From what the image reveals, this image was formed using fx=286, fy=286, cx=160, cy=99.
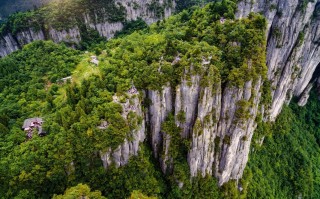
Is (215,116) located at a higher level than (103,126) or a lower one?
lower

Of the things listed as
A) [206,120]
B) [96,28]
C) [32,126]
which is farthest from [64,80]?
[96,28]

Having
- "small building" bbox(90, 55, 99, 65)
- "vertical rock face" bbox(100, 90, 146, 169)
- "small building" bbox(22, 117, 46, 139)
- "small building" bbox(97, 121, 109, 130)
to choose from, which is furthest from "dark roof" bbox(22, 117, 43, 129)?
"small building" bbox(90, 55, 99, 65)

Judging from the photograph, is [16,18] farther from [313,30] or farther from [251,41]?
[313,30]

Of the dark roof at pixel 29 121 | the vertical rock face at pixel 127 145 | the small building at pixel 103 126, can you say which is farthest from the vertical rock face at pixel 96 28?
the small building at pixel 103 126

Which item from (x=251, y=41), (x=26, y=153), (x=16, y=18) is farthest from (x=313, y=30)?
(x=16, y=18)

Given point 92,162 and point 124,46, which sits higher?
point 124,46

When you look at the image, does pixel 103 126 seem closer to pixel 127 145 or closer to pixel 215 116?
pixel 127 145

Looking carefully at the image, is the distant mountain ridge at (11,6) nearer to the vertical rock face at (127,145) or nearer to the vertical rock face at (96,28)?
the vertical rock face at (96,28)
